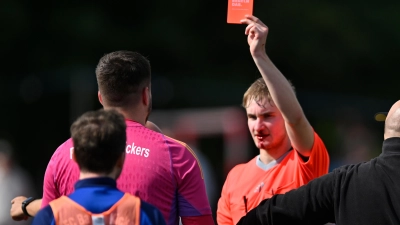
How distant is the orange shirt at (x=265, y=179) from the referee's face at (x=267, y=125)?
110 millimetres

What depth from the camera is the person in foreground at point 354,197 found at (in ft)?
11.4

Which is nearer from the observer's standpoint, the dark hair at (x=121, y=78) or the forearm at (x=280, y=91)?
the dark hair at (x=121, y=78)

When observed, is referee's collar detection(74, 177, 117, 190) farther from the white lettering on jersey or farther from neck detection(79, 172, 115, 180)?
the white lettering on jersey

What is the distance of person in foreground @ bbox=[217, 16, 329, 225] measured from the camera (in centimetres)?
389

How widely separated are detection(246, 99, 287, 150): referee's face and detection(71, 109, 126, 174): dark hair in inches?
61.9

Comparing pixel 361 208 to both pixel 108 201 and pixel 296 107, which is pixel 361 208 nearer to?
pixel 296 107

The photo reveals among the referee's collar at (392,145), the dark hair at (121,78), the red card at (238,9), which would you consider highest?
the red card at (238,9)

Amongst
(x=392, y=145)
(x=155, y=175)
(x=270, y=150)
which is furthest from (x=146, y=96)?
(x=392, y=145)

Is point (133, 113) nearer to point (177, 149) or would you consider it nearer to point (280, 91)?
point (177, 149)

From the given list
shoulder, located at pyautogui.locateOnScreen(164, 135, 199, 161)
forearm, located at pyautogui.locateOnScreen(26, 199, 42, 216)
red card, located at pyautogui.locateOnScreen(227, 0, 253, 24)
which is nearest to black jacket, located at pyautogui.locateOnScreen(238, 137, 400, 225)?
shoulder, located at pyautogui.locateOnScreen(164, 135, 199, 161)

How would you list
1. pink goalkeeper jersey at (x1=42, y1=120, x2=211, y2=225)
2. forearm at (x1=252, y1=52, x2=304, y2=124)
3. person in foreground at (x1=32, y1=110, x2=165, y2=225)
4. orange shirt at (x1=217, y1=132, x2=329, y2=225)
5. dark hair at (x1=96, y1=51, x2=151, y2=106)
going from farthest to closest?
1. orange shirt at (x1=217, y1=132, x2=329, y2=225)
2. forearm at (x1=252, y1=52, x2=304, y2=124)
3. dark hair at (x1=96, y1=51, x2=151, y2=106)
4. pink goalkeeper jersey at (x1=42, y1=120, x2=211, y2=225)
5. person in foreground at (x1=32, y1=110, x2=165, y2=225)

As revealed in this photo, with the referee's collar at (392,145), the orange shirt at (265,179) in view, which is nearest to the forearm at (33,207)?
the orange shirt at (265,179)

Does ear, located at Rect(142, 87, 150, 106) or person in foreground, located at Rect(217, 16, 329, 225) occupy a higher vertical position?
ear, located at Rect(142, 87, 150, 106)

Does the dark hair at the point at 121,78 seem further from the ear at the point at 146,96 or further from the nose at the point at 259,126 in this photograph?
the nose at the point at 259,126
